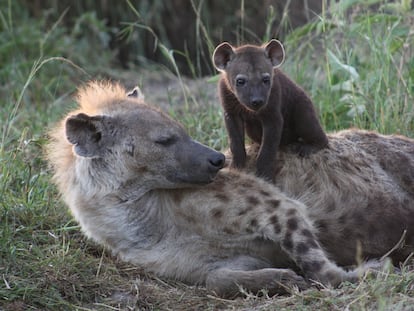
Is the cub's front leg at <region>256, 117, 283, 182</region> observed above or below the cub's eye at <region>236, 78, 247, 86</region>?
below

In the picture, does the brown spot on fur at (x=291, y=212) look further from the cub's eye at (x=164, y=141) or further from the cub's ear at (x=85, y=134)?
the cub's ear at (x=85, y=134)

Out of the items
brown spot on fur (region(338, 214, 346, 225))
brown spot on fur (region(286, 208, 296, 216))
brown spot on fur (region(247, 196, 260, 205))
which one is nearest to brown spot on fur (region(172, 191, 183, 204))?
brown spot on fur (region(247, 196, 260, 205))

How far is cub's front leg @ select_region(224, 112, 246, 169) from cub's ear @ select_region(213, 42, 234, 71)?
34cm

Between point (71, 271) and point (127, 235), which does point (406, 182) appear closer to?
point (127, 235)

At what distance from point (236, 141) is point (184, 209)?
0.57 meters

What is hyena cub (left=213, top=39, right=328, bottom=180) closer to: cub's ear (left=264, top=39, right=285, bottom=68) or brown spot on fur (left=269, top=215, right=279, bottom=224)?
cub's ear (left=264, top=39, right=285, bottom=68)

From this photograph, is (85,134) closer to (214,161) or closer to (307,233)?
(214,161)

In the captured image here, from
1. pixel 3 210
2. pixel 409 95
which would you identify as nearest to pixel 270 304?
pixel 3 210

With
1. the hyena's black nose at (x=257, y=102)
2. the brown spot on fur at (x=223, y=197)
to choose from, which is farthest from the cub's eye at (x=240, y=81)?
the brown spot on fur at (x=223, y=197)

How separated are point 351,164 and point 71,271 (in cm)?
170

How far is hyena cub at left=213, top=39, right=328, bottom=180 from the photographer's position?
4.78 meters

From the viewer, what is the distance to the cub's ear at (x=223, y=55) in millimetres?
5047

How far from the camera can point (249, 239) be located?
177 inches

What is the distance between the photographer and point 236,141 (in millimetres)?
4906
